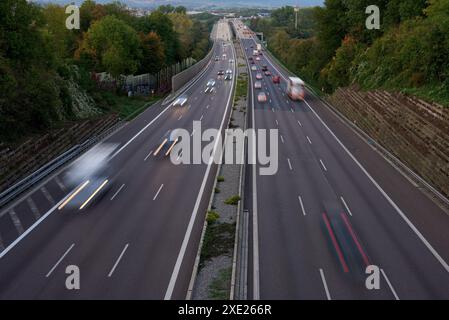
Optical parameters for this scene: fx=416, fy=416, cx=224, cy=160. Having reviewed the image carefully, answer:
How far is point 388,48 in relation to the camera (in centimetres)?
6231

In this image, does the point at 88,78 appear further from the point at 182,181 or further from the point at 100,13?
the point at 100,13

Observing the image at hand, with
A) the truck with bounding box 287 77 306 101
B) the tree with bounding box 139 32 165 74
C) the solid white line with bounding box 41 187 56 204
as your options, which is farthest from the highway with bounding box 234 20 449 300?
the tree with bounding box 139 32 165 74

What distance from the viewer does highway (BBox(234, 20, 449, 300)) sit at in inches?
806

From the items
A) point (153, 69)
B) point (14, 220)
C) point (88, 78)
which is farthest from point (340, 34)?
point (14, 220)

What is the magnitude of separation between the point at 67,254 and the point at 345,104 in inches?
1881

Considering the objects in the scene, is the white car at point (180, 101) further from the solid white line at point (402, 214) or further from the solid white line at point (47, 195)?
the solid white line at point (47, 195)

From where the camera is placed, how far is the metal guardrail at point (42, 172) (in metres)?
29.6

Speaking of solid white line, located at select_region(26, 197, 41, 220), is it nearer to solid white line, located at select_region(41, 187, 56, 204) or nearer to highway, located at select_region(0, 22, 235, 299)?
highway, located at select_region(0, 22, 235, 299)

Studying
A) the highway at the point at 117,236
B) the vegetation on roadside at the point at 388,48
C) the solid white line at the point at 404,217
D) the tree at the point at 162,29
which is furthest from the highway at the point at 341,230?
the tree at the point at 162,29

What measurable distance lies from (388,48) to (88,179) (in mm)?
48959

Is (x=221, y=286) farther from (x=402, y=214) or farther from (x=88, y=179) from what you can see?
(x=88, y=179)

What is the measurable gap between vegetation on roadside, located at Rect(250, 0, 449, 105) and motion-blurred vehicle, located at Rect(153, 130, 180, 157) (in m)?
26.8

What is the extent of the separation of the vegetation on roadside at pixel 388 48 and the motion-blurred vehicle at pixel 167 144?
26751 millimetres

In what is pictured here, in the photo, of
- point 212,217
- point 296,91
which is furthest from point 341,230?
point 296,91
